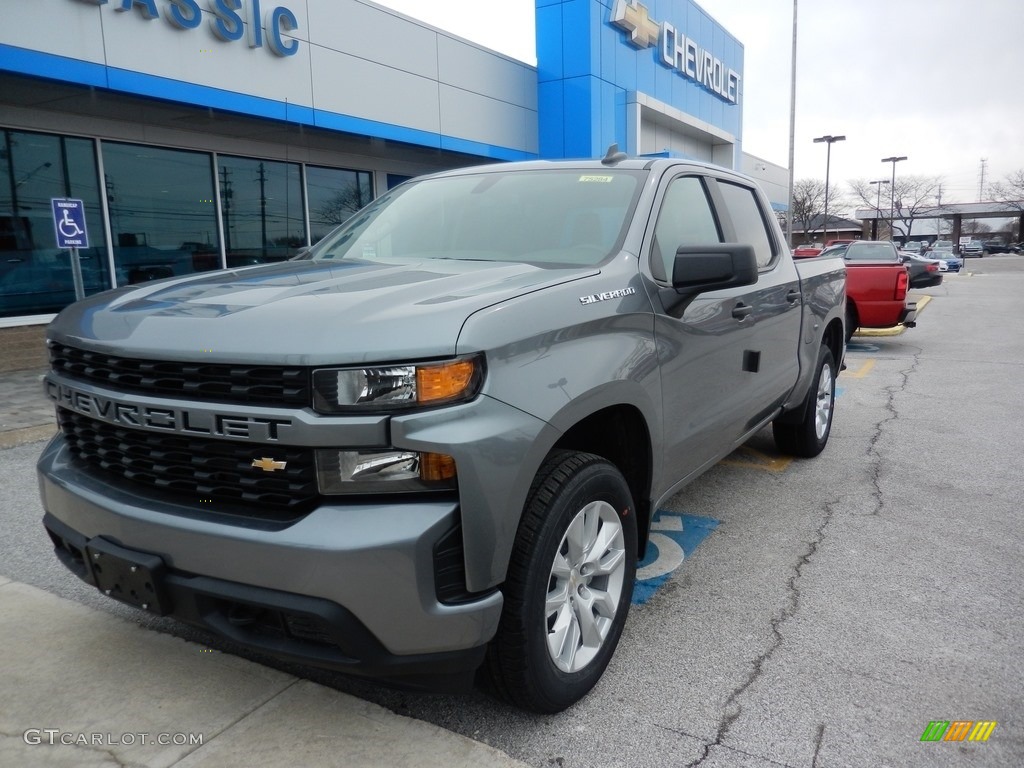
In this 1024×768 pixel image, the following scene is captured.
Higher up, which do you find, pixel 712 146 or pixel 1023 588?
pixel 712 146

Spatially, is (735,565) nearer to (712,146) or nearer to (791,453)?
(791,453)

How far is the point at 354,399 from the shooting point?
6.61 feet

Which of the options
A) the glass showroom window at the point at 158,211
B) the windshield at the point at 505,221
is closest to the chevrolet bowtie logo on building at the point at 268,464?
the windshield at the point at 505,221

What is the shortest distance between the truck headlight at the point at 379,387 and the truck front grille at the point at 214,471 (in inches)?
6.3

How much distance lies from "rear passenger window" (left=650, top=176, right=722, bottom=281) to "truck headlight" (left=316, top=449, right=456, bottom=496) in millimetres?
1437

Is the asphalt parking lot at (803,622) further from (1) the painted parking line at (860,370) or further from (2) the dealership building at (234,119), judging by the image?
(2) the dealership building at (234,119)

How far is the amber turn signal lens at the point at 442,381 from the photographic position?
2021 mm

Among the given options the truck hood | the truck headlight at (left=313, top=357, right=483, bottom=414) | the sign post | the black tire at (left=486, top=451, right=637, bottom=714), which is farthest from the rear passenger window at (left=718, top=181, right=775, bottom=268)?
the sign post

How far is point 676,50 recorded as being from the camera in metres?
22.7

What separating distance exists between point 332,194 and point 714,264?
13007 millimetres

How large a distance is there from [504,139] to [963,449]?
515 inches

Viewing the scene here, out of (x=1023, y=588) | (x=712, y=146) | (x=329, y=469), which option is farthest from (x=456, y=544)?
(x=712, y=146)

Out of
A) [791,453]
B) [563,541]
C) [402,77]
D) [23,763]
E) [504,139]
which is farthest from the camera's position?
[504,139]

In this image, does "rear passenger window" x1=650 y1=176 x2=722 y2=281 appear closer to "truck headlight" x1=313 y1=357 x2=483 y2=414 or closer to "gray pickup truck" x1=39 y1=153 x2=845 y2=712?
"gray pickup truck" x1=39 y1=153 x2=845 y2=712
